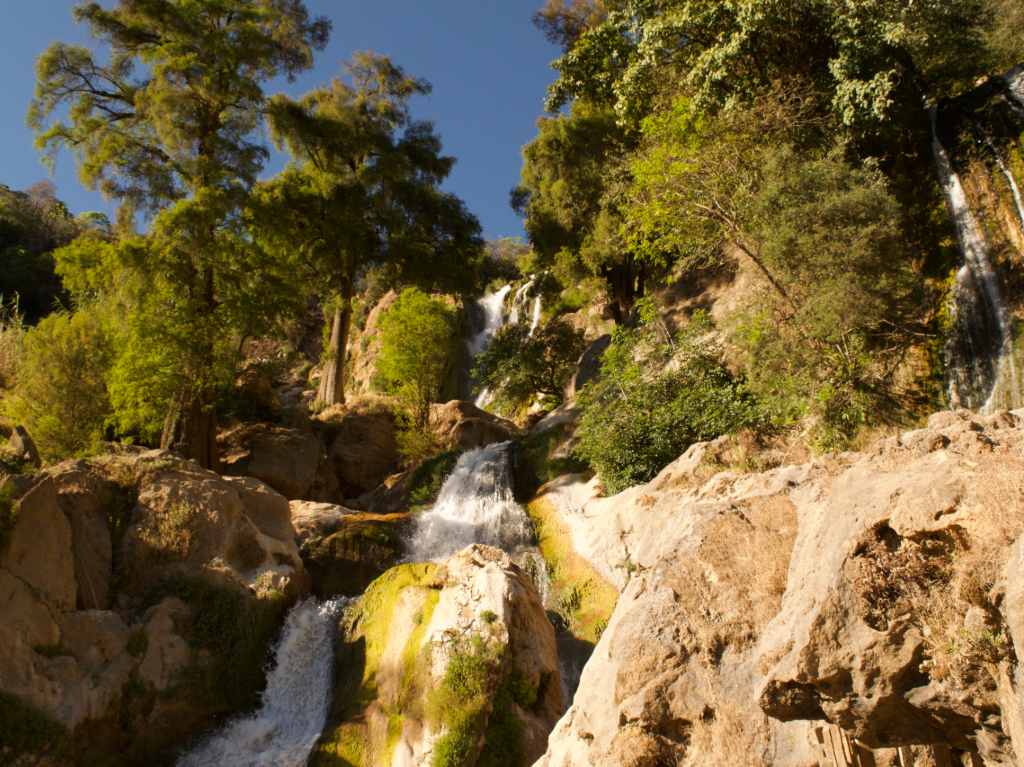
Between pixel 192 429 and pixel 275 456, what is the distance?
2.68m

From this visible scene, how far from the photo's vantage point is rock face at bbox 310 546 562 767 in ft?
25.5

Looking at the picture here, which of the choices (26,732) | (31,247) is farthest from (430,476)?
(31,247)

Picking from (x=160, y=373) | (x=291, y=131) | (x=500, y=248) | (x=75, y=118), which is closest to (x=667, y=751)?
(x=160, y=373)

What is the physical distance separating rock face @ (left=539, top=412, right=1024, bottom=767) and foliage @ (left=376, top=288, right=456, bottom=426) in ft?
48.9

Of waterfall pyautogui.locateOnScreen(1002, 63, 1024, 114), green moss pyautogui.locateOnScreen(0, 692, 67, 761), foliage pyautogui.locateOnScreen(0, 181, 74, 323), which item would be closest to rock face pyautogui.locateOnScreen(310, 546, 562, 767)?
green moss pyautogui.locateOnScreen(0, 692, 67, 761)

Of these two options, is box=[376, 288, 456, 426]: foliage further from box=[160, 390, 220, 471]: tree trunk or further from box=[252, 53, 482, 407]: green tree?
box=[160, 390, 220, 471]: tree trunk

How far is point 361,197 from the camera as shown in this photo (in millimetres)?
22500

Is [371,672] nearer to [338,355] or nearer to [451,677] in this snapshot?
[451,677]

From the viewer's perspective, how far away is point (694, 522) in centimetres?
562

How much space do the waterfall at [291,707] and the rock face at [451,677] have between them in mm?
349

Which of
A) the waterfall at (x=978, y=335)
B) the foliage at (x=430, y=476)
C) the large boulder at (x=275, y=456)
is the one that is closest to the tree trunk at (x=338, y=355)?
the large boulder at (x=275, y=456)

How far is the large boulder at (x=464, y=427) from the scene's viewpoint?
2003 centimetres

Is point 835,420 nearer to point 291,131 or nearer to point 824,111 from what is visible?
point 824,111

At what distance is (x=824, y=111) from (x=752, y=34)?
2.30 m
